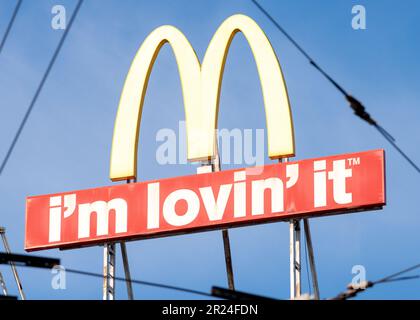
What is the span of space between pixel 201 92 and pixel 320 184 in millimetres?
3519

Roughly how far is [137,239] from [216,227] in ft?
6.28

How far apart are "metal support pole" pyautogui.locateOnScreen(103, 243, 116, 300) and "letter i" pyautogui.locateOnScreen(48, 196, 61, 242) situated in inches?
46.2

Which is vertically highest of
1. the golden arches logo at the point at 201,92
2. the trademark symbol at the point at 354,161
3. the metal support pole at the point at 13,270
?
the golden arches logo at the point at 201,92

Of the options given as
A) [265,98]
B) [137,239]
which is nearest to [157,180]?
[137,239]

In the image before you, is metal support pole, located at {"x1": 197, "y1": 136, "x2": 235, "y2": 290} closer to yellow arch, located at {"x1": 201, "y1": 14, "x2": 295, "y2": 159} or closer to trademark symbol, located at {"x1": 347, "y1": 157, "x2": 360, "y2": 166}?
yellow arch, located at {"x1": 201, "y1": 14, "x2": 295, "y2": 159}

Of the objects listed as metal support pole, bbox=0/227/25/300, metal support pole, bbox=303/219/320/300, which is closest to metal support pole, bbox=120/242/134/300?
metal support pole, bbox=303/219/320/300

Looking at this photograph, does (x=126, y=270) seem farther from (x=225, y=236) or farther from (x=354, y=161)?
(x=354, y=161)

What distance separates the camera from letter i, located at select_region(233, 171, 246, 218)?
1070 inches

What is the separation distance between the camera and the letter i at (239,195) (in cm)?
2717

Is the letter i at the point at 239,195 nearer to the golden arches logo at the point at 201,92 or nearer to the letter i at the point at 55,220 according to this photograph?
the golden arches logo at the point at 201,92

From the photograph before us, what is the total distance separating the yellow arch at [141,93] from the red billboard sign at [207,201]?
59 centimetres

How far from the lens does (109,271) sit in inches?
1107

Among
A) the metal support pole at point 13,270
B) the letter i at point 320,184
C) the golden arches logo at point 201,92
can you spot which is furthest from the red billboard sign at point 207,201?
the metal support pole at point 13,270
